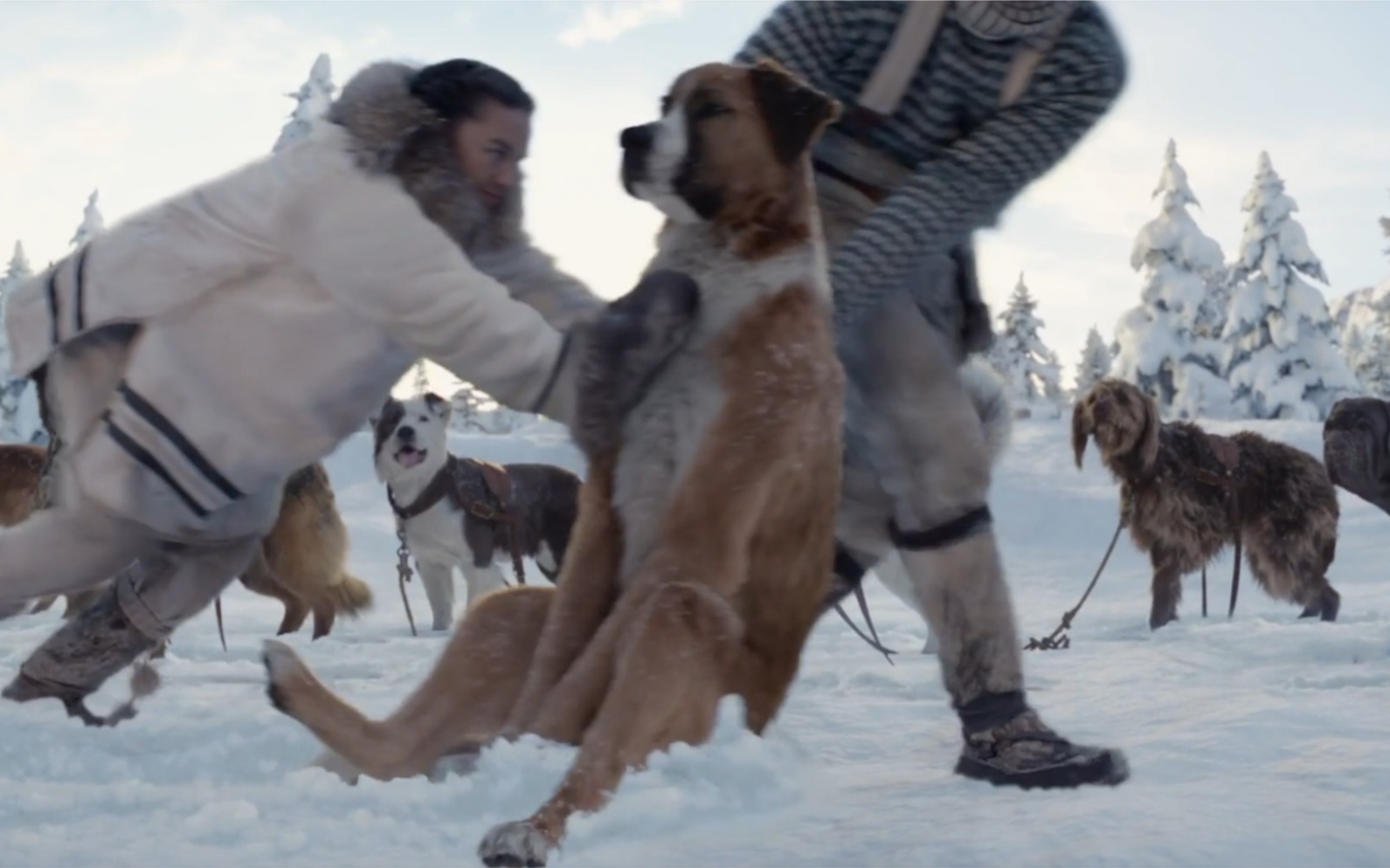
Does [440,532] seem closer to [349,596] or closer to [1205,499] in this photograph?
[349,596]

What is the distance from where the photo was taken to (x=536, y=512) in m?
9.55

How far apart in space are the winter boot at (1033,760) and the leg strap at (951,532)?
1.34ft

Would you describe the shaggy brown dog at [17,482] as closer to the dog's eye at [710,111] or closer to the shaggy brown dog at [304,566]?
the shaggy brown dog at [304,566]

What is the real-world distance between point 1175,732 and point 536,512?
6763 mm

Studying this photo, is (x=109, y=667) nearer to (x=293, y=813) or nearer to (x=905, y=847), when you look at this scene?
(x=293, y=813)

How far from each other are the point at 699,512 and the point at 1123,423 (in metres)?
6.64

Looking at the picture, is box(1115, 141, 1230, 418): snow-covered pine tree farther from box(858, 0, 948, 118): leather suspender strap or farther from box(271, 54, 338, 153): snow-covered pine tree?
box(858, 0, 948, 118): leather suspender strap

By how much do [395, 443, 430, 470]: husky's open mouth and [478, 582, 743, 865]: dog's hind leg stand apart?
7144 mm

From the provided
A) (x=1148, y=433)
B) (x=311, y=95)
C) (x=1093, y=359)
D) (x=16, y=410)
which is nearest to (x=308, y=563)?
(x=1148, y=433)

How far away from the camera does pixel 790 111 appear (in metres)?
2.72

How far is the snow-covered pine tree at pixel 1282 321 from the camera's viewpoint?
85.9 feet

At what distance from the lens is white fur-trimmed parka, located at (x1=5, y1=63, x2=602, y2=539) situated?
8.82 ft

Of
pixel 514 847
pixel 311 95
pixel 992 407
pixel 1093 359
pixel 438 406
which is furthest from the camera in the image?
pixel 1093 359

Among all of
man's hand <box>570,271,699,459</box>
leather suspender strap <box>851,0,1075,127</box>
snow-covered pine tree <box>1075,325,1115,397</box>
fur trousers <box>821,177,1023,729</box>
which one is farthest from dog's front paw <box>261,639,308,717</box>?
snow-covered pine tree <box>1075,325,1115,397</box>
